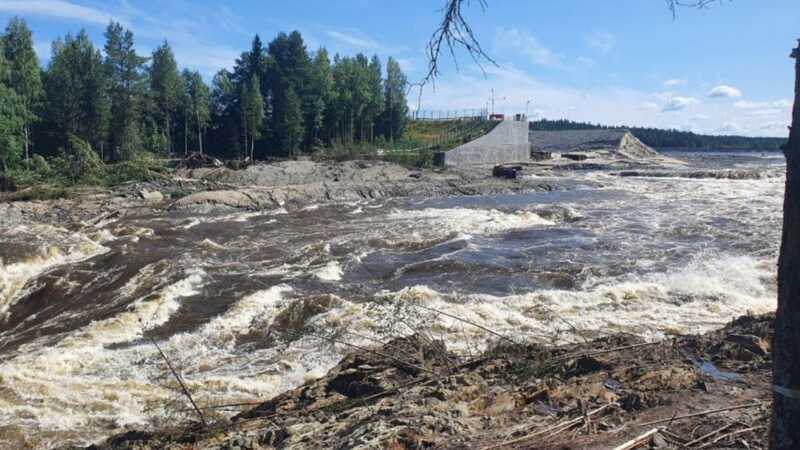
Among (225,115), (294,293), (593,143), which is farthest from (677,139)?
(294,293)

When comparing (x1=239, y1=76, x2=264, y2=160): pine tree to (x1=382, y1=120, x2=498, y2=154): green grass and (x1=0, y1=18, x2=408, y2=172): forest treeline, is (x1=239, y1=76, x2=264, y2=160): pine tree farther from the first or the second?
(x1=382, y1=120, x2=498, y2=154): green grass

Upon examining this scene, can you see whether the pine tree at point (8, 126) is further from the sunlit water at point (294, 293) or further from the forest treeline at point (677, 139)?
the forest treeline at point (677, 139)

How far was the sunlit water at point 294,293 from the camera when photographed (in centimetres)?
803

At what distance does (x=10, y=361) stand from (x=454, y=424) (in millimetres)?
7597

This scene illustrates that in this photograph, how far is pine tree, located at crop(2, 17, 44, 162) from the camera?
3817cm

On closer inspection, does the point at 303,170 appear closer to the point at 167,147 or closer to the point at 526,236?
the point at 167,147

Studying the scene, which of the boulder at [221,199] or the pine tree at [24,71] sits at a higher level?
the pine tree at [24,71]

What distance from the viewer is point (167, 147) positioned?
49.0 m

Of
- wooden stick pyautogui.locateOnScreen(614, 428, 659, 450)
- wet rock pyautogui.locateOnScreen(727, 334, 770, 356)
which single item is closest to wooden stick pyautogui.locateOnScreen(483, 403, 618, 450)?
wooden stick pyautogui.locateOnScreen(614, 428, 659, 450)

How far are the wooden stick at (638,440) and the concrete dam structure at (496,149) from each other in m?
46.1

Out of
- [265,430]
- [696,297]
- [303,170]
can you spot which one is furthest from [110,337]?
[303,170]

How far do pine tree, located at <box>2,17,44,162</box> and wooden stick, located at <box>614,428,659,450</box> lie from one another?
41.3 meters

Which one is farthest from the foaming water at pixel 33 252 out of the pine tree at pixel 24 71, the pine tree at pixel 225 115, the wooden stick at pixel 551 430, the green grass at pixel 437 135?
the green grass at pixel 437 135

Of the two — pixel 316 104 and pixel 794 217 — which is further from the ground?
pixel 316 104
